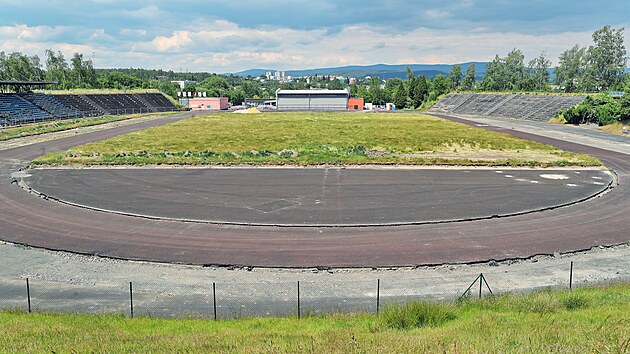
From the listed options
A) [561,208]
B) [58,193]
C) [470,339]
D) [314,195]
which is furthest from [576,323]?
[58,193]

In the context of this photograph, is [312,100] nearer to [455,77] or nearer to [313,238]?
[455,77]

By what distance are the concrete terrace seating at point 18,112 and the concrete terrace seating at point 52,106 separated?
6.95 ft

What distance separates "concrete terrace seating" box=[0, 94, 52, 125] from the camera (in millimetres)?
80719

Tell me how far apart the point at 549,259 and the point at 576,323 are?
9479 millimetres

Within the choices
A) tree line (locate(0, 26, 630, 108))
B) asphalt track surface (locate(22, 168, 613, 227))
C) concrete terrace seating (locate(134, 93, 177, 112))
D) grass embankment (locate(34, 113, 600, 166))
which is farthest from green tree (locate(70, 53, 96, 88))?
asphalt track surface (locate(22, 168, 613, 227))

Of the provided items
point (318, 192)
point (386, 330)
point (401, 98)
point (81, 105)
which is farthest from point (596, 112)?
point (81, 105)

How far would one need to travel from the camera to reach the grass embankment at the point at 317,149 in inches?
1784

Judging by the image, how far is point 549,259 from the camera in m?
20.8

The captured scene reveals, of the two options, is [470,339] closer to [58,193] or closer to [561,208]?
[561,208]

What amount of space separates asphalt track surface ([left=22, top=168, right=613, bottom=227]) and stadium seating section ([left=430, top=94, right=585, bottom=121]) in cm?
7211

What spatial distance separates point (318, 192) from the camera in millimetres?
33094

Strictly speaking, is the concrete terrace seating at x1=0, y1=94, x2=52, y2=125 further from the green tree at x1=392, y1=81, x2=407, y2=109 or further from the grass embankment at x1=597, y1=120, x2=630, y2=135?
the green tree at x1=392, y1=81, x2=407, y2=109

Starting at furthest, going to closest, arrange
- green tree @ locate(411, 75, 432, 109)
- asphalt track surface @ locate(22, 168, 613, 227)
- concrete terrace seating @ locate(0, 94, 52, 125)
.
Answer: green tree @ locate(411, 75, 432, 109)
concrete terrace seating @ locate(0, 94, 52, 125)
asphalt track surface @ locate(22, 168, 613, 227)

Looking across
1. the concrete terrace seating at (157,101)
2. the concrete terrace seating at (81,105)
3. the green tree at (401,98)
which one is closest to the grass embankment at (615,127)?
the green tree at (401,98)
